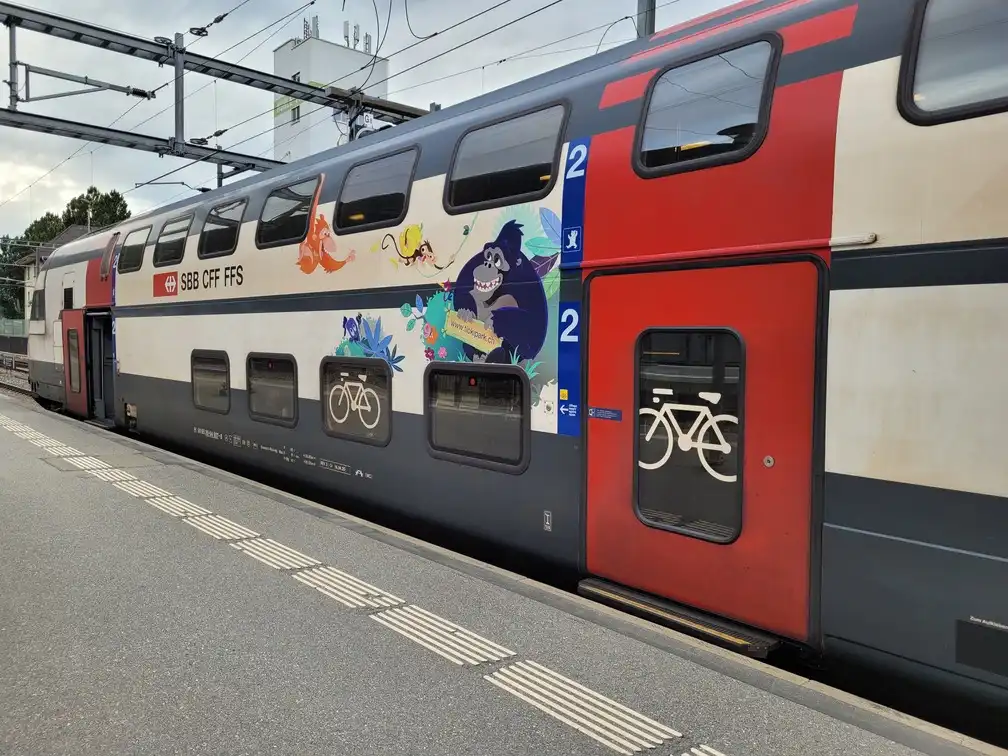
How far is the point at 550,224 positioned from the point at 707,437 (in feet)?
5.44

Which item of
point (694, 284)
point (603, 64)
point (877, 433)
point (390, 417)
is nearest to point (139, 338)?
point (390, 417)

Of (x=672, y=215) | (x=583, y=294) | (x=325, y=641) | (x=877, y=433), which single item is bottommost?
(x=325, y=641)

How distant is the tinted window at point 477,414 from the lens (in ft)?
15.8

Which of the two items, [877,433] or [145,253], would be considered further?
[145,253]

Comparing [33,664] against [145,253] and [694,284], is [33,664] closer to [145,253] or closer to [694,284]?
[694,284]

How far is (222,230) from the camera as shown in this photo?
322 inches

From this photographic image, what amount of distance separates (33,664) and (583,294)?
11.1 feet

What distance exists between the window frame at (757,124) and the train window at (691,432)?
858mm

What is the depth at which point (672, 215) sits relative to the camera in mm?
3775

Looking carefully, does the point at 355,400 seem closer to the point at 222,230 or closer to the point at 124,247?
the point at 222,230

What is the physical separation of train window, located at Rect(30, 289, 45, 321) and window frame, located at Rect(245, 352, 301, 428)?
9.35 meters

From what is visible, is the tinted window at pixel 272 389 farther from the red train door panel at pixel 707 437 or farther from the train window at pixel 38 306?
the train window at pixel 38 306

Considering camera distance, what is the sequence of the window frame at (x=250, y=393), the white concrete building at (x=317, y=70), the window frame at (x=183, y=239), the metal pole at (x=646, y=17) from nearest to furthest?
1. the window frame at (x=250, y=393)
2. the metal pole at (x=646, y=17)
3. the window frame at (x=183, y=239)
4. the white concrete building at (x=317, y=70)

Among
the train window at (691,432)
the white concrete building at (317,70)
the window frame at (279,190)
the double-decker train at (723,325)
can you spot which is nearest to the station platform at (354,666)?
the double-decker train at (723,325)
